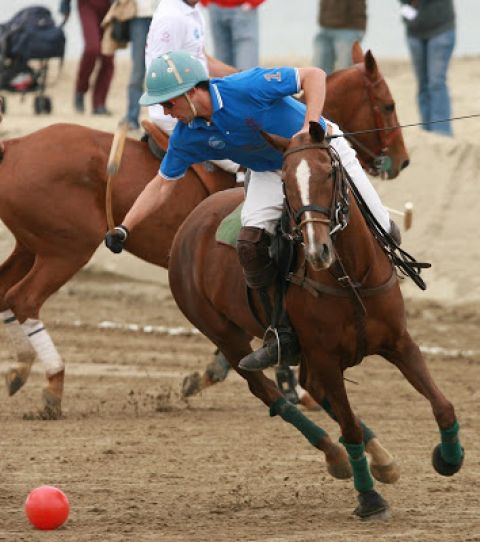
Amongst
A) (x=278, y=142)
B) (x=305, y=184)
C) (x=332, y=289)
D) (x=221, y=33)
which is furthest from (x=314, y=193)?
(x=221, y=33)

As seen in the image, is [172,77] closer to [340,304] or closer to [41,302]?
[340,304]

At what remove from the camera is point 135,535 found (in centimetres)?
831

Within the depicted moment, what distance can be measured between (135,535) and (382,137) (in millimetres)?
4964

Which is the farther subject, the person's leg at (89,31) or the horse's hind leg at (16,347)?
the person's leg at (89,31)

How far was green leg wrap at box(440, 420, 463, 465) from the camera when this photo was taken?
8.75 meters

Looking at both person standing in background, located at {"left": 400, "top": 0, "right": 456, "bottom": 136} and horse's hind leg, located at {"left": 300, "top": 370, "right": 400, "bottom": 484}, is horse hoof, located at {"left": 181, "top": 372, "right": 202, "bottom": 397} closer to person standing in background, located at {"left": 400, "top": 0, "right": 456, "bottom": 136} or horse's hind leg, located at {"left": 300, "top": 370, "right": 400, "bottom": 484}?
horse's hind leg, located at {"left": 300, "top": 370, "right": 400, "bottom": 484}

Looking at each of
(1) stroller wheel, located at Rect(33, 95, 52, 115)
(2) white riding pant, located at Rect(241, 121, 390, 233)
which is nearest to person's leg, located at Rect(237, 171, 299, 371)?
(2) white riding pant, located at Rect(241, 121, 390, 233)

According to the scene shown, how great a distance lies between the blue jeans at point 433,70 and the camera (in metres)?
16.2

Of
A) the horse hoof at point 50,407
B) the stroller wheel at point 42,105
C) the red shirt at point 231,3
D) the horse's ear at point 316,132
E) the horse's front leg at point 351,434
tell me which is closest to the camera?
the horse's ear at point 316,132

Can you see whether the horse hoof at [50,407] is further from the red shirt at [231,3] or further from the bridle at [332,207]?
the red shirt at [231,3]

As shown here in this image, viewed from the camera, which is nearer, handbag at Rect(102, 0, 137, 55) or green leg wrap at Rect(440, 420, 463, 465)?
green leg wrap at Rect(440, 420, 463, 465)

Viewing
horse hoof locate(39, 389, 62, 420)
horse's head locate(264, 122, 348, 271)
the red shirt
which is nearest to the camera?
horse's head locate(264, 122, 348, 271)

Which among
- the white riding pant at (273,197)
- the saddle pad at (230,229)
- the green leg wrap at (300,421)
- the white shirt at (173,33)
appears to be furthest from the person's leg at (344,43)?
the white riding pant at (273,197)

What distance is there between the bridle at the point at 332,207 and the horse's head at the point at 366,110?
3967 millimetres
